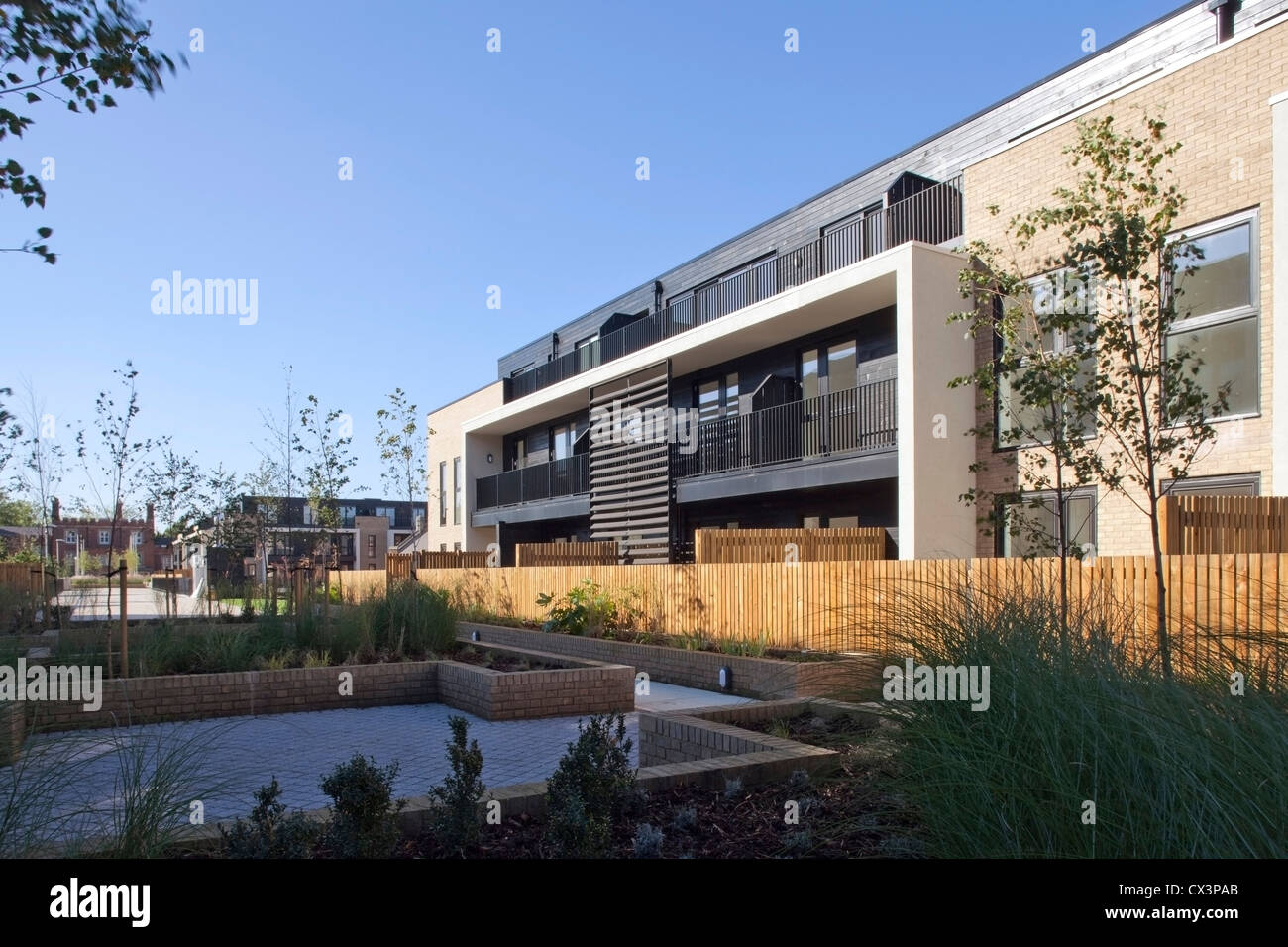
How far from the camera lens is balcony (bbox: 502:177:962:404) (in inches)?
655

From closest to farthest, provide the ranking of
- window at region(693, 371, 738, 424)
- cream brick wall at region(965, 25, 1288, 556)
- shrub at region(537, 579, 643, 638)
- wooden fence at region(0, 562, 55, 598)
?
1. cream brick wall at region(965, 25, 1288, 556)
2. shrub at region(537, 579, 643, 638)
3. wooden fence at region(0, 562, 55, 598)
4. window at region(693, 371, 738, 424)

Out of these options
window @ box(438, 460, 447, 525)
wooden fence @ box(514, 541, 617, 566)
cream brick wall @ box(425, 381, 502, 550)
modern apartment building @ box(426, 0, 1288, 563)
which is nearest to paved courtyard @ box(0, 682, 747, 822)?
modern apartment building @ box(426, 0, 1288, 563)

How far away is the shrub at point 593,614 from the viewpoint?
1458 centimetres

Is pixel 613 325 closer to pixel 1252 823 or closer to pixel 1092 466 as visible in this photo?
pixel 1092 466

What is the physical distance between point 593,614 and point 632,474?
26.4 feet

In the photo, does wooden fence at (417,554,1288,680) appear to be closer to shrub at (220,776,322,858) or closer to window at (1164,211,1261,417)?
shrub at (220,776,322,858)

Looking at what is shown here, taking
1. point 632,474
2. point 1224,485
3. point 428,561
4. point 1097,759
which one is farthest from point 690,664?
point 428,561

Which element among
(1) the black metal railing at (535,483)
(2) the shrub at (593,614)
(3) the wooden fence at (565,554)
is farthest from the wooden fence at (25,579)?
(1) the black metal railing at (535,483)

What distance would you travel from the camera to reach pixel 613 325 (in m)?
28.6

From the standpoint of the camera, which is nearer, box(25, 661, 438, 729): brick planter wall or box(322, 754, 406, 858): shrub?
box(322, 754, 406, 858): shrub

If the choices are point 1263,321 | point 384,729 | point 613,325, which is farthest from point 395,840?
point 613,325

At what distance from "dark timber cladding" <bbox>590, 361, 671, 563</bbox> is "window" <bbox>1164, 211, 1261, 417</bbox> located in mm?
11247
